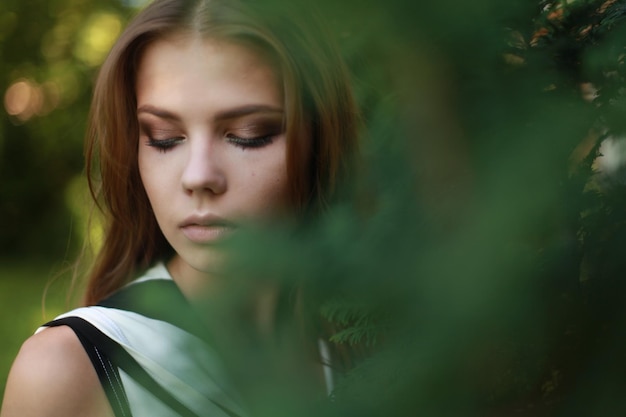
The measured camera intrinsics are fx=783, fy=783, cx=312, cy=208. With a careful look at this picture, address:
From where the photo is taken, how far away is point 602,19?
0.64 metres

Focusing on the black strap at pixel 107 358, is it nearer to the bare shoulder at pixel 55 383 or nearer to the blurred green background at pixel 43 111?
the bare shoulder at pixel 55 383

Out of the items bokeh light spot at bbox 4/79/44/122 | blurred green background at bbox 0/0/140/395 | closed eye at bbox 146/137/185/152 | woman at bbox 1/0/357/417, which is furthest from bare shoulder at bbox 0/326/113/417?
bokeh light spot at bbox 4/79/44/122

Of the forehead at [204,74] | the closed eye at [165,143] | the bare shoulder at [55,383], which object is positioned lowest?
the bare shoulder at [55,383]

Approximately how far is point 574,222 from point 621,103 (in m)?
0.08

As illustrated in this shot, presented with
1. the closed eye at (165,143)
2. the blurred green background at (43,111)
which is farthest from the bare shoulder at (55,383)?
the blurred green background at (43,111)

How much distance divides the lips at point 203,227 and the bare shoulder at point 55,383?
11.6 inches

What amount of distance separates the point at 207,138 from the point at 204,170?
0.24 ft

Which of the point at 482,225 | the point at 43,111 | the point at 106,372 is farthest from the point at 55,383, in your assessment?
the point at 43,111

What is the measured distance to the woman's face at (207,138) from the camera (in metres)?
1.19

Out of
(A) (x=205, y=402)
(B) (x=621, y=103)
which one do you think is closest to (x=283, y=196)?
(A) (x=205, y=402)

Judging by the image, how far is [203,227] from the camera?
1.24 metres

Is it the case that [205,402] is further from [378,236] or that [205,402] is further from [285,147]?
[285,147]

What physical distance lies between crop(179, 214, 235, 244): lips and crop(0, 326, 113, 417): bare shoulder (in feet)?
0.97

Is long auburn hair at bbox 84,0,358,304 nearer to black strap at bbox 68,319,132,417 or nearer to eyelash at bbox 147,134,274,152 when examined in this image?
eyelash at bbox 147,134,274,152
